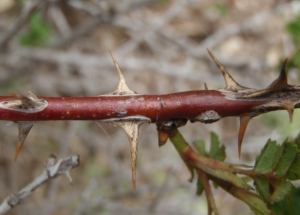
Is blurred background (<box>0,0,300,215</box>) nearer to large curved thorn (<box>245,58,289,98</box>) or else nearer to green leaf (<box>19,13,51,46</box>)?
green leaf (<box>19,13,51,46</box>)

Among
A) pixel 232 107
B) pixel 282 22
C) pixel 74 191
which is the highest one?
pixel 282 22

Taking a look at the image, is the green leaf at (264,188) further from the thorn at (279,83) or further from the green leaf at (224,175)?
the thorn at (279,83)

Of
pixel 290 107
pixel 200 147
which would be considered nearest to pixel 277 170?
pixel 290 107

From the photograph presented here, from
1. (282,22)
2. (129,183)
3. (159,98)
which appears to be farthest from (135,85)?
(159,98)

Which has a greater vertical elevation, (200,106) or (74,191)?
(200,106)

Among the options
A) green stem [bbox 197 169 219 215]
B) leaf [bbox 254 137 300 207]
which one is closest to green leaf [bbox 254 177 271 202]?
leaf [bbox 254 137 300 207]

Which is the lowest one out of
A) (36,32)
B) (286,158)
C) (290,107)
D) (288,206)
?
(288,206)

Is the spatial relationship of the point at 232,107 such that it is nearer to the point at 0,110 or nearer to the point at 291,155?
the point at 291,155

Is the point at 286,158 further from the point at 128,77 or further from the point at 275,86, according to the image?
the point at 128,77
